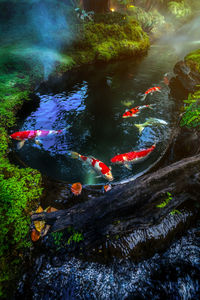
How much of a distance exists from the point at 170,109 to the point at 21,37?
14414 mm

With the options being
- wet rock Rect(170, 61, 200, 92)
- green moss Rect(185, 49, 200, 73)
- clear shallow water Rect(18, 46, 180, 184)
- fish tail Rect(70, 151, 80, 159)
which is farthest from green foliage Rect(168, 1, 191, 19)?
fish tail Rect(70, 151, 80, 159)

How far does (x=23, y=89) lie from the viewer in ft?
23.7

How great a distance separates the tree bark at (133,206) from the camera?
2318 millimetres

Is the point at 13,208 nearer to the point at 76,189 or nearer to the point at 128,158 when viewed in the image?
the point at 76,189

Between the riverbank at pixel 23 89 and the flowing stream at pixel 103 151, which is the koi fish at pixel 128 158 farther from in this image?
the riverbank at pixel 23 89

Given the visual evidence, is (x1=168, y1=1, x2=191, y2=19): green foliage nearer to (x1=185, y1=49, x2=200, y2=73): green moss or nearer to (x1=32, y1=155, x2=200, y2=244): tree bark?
(x1=185, y1=49, x2=200, y2=73): green moss

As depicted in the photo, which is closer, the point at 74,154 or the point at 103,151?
the point at 74,154

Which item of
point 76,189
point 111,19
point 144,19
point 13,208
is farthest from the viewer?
point 144,19

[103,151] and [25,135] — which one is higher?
[25,135]

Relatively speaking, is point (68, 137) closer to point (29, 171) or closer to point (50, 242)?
point (29, 171)

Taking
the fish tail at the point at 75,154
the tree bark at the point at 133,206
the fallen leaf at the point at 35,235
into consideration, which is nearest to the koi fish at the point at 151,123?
the fish tail at the point at 75,154

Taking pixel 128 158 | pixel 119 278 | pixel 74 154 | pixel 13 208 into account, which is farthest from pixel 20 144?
pixel 119 278

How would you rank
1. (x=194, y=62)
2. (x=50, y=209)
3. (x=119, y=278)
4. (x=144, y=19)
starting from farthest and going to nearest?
1. (x=144, y=19)
2. (x=194, y=62)
3. (x=50, y=209)
4. (x=119, y=278)

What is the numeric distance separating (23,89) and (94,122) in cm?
417
